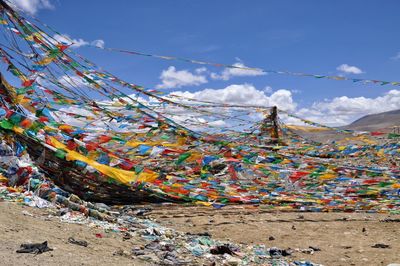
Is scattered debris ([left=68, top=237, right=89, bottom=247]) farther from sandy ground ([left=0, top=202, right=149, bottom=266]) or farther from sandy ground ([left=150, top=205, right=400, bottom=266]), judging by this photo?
sandy ground ([left=150, top=205, right=400, bottom=266])

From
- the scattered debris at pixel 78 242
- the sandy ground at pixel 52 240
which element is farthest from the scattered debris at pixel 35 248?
the scattered debris at pixel 78 242

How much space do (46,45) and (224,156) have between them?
4.33 meters

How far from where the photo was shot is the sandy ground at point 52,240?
4121mm

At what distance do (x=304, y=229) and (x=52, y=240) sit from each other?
496 centimetres

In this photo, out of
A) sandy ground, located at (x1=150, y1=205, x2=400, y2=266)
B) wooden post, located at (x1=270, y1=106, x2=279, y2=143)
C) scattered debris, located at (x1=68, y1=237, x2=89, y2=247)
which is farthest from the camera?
wooden post, located at (x1=270, y1=106, x2=279, y2=143)

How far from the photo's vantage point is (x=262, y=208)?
31.5 ft

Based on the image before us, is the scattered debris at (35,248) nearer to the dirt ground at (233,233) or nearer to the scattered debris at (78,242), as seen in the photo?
the dirt ground at (233,233)

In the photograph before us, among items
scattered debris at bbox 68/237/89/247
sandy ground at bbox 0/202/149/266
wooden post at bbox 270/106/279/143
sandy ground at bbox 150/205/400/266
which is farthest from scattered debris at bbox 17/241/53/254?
wooden post at bbox 270/106/279/143

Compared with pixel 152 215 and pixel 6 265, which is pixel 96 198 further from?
pixel 6 265

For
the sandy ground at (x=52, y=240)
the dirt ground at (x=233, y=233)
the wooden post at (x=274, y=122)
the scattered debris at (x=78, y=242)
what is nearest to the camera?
the sandy ground at (x=52, y=240)

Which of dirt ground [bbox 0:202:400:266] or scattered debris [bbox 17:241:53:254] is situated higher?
scattered debris [bbox 17:241:53:254]

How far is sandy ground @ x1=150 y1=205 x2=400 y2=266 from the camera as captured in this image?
645 centimetres

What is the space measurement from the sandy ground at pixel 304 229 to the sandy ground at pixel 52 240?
241 cm

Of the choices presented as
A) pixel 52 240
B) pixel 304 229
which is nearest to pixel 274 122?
pixel 304 229
